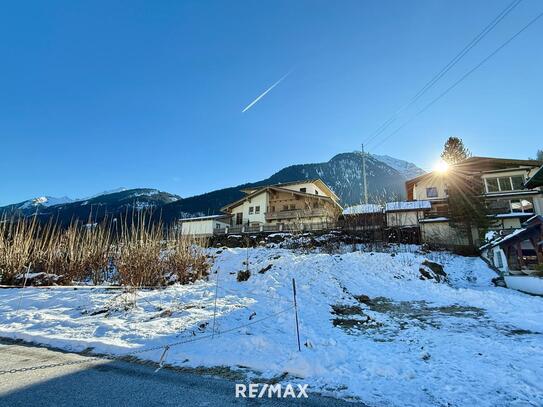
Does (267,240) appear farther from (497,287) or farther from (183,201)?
(183,201)

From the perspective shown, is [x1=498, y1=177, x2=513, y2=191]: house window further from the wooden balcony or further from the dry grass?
the dry grass

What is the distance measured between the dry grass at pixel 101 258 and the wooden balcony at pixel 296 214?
778 inches

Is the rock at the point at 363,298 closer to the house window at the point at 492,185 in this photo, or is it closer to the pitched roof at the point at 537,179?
the pitched roof at the point at 537,179

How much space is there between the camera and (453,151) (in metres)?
40.5

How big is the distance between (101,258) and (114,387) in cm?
1138

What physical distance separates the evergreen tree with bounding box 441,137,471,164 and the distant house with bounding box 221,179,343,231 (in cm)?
1717

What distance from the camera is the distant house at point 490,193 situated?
2442cm

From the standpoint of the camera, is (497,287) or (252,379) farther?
(497,287)

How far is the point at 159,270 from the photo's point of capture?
1277cm

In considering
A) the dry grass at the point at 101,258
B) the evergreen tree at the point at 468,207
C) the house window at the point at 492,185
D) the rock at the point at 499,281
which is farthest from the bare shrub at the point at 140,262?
the house window at the point at 492,185

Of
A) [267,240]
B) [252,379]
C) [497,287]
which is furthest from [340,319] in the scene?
[267,240]

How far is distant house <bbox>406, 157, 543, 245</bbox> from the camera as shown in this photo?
2442cm

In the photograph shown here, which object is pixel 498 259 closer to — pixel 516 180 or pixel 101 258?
pixel 516 180

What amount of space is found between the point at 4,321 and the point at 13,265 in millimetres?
6400
